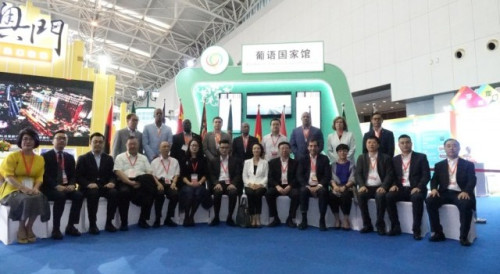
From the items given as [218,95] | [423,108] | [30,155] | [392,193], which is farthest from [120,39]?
[392,193]

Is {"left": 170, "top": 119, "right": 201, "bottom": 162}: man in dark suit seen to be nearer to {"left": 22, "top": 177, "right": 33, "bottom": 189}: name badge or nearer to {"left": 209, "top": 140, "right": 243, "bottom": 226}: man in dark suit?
{"left": 209, "top": 140, "right": 243, "bottom": 226}: man in dark suit

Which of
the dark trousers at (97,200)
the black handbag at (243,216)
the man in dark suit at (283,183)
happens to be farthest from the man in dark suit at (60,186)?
the man in dark suit at (283,183)

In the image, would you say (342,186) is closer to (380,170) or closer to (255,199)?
(380,170)

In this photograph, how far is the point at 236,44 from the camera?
17.4 meters

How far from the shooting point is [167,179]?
4.55 m

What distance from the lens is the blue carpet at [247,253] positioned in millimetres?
2537

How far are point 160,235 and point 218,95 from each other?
3.91 m

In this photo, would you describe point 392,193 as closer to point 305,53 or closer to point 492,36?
point 305,53

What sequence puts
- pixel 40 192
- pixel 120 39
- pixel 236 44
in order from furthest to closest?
1. pixel 120 39
2. pixel 236 44
3. pixel 40 192

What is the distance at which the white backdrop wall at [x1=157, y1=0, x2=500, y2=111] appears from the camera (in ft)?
27.7

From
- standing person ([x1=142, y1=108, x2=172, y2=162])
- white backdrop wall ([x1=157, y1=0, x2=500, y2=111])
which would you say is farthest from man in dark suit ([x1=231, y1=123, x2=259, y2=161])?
white backdrop wall ([x1=157, y1=0, x2=500, y2=111])

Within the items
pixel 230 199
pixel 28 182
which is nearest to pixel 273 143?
pixel 230 199

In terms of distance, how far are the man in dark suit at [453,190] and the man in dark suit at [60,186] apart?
12.6ft

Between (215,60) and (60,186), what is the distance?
14.2 ft
